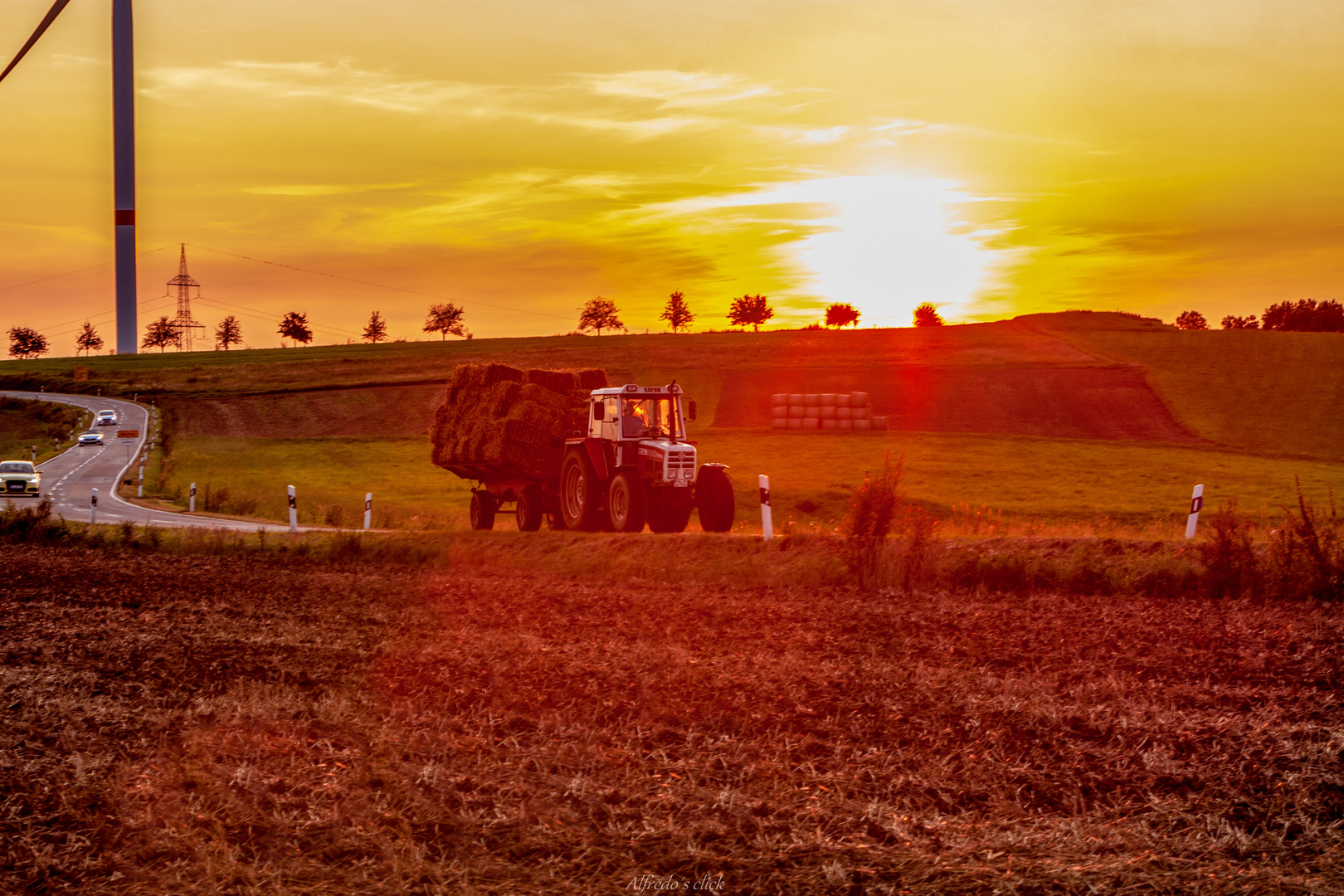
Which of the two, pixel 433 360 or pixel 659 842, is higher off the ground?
pixel 433 360

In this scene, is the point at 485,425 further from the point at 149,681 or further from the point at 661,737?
the point at 661,737

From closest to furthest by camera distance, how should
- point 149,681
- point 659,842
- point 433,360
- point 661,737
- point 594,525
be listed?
point 659,842 < point 661,737 < point 149,681 < point 594,525 < point 433,360

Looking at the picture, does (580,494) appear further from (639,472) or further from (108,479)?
(108,479)

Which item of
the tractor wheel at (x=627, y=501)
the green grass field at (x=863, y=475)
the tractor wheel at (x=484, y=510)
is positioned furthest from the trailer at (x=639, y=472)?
the green grass field at (x=863, y=475)

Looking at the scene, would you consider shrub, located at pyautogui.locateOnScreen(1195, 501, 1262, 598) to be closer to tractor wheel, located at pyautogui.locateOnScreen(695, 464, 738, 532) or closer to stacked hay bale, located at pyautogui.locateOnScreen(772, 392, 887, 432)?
tractor wheel, located at pyautogui.locateOnScreen(695, 464, 738, 532)

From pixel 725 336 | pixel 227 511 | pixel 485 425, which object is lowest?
pixel 227 511

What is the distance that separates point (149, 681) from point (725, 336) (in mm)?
103019

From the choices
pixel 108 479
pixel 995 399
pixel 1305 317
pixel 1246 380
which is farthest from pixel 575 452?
pixel 1305 317

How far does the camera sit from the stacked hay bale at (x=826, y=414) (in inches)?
2217

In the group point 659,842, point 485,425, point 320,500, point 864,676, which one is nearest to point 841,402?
point 320,500

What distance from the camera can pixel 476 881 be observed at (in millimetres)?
5457

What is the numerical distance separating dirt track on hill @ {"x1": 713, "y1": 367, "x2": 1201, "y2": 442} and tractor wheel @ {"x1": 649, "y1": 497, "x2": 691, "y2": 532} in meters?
37.1

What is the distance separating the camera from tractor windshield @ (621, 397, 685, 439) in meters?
20.7

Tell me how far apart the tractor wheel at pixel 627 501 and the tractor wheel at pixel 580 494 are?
35 cm
